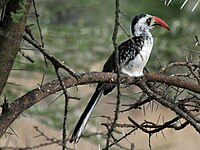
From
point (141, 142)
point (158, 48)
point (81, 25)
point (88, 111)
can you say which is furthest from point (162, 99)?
point (141, 142)

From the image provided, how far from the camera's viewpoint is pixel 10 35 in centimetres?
229

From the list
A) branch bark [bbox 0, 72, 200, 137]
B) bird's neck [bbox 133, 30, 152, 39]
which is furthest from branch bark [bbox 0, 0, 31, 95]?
bird's neck [bbox 133, 30, 152, 39]

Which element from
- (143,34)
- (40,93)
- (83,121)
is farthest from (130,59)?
(40,93)

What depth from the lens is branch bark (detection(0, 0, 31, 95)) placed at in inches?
89.7

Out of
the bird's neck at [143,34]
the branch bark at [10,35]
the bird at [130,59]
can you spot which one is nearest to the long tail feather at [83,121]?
the bird at [130,59]

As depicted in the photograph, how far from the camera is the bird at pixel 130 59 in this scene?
2.75 m

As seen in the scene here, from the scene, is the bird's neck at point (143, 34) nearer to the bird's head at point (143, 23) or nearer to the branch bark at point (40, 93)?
the bird's head at point (143, 23)

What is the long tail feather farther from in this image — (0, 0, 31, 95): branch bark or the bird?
(0, 0, 31, 95): branch bark

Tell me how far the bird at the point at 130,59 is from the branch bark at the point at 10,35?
0.41m

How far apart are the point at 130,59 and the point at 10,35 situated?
96 cm

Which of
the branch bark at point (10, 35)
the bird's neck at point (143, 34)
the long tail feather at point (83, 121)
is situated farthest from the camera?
the bird's neck at point (143, 34)

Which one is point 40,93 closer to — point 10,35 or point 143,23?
point 10,35

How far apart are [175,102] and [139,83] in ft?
0.54

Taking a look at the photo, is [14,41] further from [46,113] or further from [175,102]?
[46,113]
